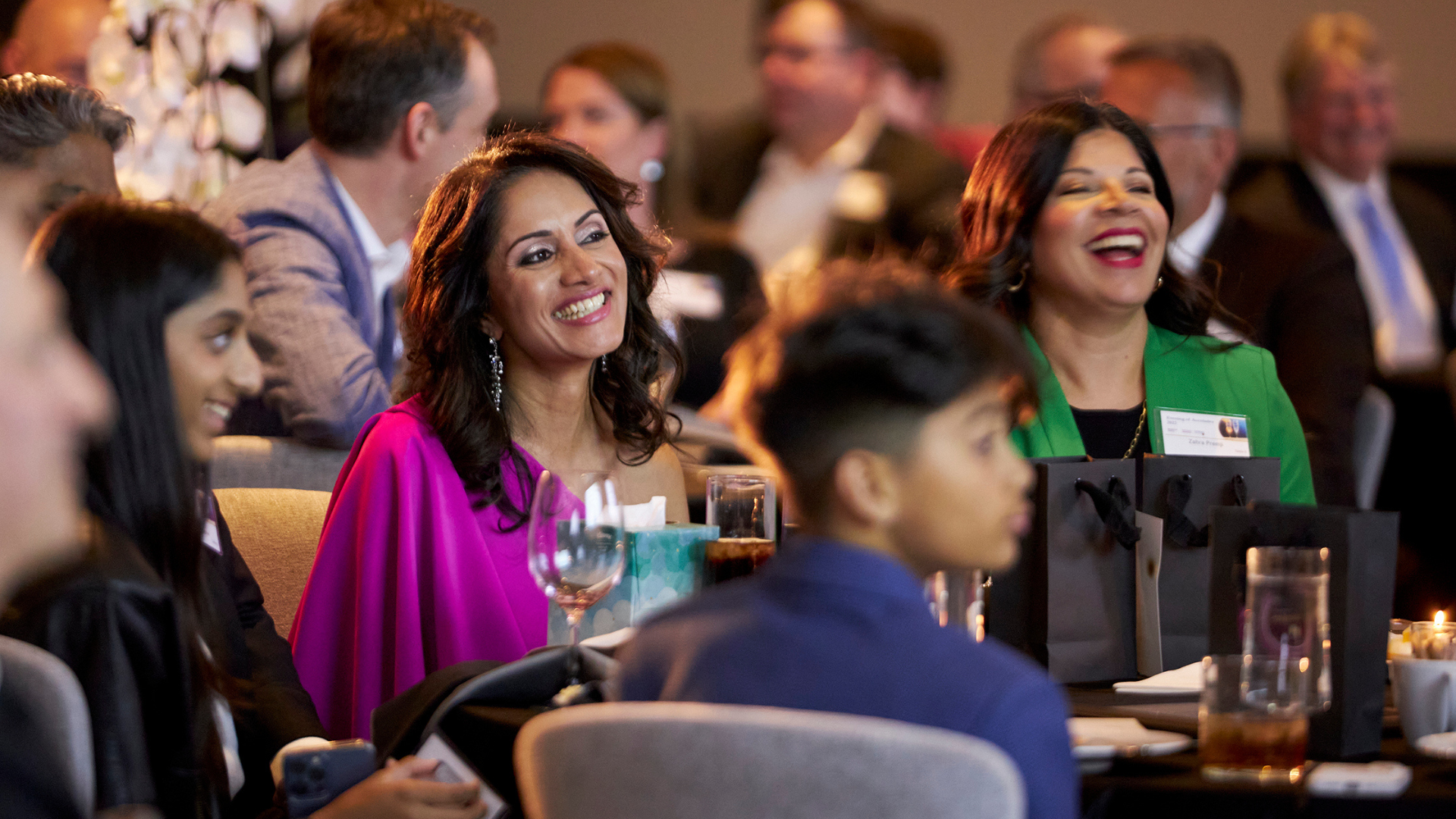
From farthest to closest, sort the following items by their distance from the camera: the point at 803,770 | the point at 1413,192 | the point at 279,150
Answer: the point at 1413,192, the point at 279,150, the point at 803,770

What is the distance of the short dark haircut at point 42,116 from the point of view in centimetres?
283

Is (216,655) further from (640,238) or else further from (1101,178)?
(1101,178)

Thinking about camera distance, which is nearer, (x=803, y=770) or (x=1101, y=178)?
(x=803, y=770)

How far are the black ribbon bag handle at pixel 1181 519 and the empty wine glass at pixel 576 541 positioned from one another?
725 mm

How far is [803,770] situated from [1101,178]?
71.2 inches

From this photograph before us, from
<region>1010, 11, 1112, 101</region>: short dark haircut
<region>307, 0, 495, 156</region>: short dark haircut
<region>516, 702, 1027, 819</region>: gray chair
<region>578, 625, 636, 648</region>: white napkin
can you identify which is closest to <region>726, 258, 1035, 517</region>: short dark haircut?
<region>516, 702, 1027, 819</region>: gray chair

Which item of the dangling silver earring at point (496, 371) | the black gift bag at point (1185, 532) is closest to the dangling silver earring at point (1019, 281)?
the black gift bag at point (1185, 532)

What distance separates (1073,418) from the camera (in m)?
2.54

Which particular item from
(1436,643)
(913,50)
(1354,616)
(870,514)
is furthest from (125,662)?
(913,50)

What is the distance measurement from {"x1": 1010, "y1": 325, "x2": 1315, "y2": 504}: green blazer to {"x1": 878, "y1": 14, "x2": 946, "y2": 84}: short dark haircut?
4.02 m

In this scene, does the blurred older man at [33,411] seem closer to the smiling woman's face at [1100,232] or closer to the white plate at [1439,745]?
the white plate at [1439,745]

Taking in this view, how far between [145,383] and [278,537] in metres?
0.83

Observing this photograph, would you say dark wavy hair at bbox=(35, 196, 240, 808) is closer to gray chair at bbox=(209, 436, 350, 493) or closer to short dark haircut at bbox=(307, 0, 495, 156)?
gray chair at bbox=(209, 436, 350, 493)

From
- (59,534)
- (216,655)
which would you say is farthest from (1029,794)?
(216,655)
